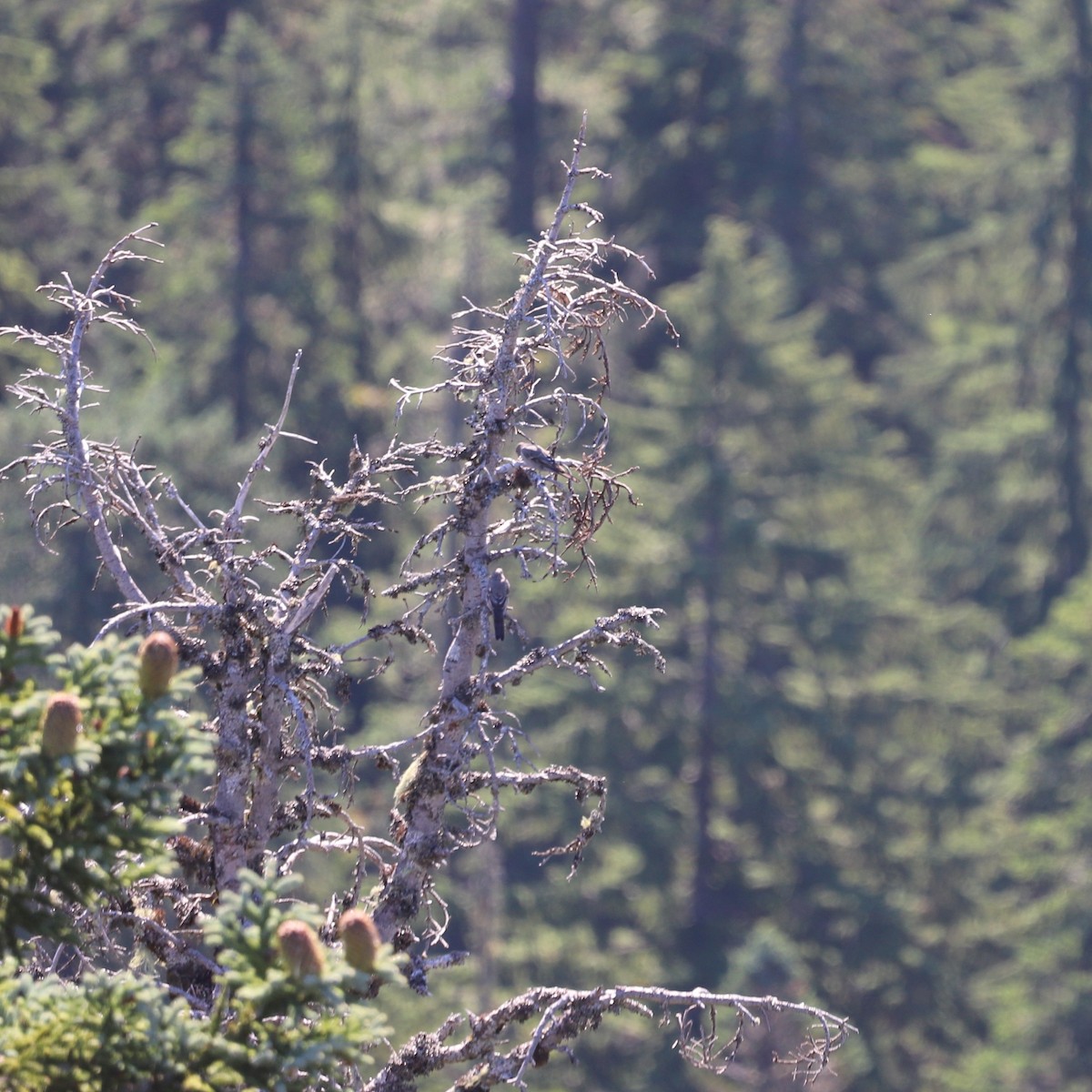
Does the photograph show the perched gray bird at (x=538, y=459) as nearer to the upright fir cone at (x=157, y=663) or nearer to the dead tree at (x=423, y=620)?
the dead tree at (x=423, y=620)

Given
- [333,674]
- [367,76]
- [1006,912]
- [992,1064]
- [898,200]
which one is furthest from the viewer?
[898,200]

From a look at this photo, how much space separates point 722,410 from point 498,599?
16.2 meters

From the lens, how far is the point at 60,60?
27.5 metres

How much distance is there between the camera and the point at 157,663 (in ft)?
14.6

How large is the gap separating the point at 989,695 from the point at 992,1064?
523cm

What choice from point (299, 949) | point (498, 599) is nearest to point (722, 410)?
point (498, 599)

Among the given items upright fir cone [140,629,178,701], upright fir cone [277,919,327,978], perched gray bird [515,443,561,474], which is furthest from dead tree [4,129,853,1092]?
upright fir cone [277,919,327,978]

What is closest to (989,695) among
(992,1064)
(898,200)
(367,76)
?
(992,1064)

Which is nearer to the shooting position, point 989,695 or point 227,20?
point 989,695

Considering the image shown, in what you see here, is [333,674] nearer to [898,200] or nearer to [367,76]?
[367,76]

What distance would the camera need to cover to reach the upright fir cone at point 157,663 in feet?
14.5

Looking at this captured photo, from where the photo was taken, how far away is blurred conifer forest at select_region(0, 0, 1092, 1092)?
20.6 meters

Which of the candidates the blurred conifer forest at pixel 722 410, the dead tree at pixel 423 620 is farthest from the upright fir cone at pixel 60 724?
the blurred conifer forest at pixel 722 410

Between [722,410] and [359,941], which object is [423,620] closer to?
[359,941]
